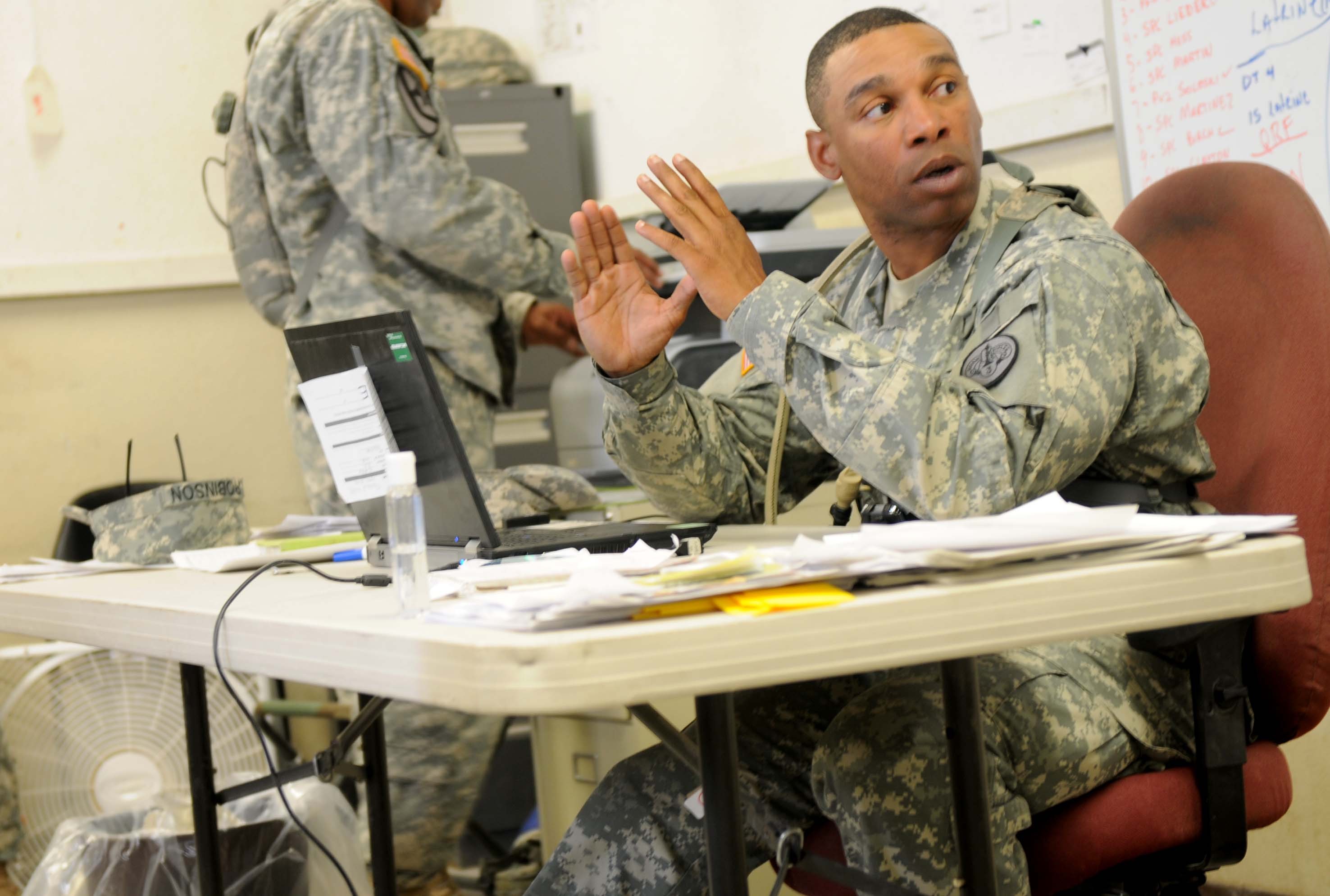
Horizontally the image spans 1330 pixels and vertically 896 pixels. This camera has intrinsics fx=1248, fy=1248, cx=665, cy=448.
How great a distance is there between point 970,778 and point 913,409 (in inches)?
12.0

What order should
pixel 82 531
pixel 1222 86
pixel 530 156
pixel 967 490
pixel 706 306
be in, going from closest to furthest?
1. pixel 967 490
2. pixel 1222 86
3. pixel 706 306
4. pixel 82 531
5. pixel 530 156

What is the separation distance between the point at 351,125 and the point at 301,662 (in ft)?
4.68

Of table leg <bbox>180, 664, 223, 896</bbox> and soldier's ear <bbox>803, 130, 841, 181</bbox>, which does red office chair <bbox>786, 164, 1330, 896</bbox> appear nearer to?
soldier's ear <bbox>803, 130, 841, 181</bbox>

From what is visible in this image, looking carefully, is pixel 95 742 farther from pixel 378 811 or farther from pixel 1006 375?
pixel 1006 375

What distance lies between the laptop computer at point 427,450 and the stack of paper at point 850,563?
9.1 inches

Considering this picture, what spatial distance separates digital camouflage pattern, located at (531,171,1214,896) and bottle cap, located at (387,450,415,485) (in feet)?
1.25

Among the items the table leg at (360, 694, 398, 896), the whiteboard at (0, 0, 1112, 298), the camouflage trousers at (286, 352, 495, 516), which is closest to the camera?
the table leg at (360, 694, 398, 896)

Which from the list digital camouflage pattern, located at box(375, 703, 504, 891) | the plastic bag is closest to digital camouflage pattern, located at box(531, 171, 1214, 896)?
the plastic bag

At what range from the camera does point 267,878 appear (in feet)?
5.07

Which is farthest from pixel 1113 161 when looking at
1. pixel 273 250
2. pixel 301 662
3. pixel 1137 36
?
pixel 301 662

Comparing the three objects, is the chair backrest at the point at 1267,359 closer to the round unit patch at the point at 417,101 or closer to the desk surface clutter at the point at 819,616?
the desk surface clutter at the point at 819,616

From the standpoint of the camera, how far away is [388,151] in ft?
6.66

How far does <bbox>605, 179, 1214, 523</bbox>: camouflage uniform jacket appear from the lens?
3.41 ft

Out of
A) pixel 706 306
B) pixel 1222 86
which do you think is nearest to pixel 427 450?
pixel 706 306
